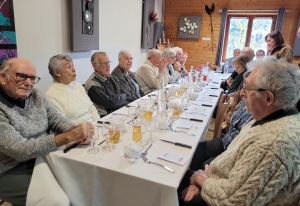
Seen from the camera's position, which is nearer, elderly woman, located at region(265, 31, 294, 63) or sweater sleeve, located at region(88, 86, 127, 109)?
sweater sleeve, located at region(88, 86, 127, 109)

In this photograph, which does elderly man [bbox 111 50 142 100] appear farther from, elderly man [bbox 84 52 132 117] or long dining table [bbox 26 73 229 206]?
long dining table [bbox 26 73 229 206]

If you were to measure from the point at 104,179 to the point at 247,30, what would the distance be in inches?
281

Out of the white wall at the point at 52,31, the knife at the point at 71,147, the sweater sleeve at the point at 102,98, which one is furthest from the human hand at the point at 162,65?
the knife at the point at 71,147

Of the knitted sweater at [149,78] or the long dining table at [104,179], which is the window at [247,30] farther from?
the long dining table at [104,179]

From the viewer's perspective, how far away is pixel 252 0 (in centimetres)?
657

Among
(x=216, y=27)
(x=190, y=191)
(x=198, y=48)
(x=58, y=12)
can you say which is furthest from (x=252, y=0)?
(x=190, y=191)

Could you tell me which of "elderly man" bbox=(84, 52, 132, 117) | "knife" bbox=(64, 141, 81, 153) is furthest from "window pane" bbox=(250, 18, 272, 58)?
"knife" bbox=(64, 141, 81, 153)

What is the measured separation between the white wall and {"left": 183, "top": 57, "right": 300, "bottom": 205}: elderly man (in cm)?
256

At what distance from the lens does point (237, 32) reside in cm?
701

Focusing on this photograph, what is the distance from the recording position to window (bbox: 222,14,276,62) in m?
6.68

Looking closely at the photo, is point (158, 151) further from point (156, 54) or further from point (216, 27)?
point (216, 27)

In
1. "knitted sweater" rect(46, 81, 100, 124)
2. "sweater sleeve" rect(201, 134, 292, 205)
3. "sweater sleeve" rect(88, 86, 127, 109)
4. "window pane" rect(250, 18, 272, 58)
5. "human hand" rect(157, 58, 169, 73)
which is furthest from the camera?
"window pane" rect(250, 18, 272, 58)

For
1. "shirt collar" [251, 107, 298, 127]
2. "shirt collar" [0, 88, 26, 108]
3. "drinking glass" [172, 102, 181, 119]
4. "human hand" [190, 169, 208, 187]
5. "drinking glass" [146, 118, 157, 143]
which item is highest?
"shirt collar" [251, 107, 298, 127]

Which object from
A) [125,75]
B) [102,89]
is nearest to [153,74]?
[125,75]
